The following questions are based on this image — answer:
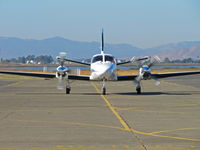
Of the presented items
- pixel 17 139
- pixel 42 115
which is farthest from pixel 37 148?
pixel 42 115

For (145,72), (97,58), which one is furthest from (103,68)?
(145,72)

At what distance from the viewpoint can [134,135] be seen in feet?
41.0

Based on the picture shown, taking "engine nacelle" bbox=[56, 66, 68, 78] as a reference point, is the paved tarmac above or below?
below

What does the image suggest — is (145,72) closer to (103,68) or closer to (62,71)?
(103,68)

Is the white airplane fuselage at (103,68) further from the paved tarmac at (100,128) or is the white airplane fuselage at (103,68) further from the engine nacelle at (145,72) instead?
the paved tarmac at (100,128)

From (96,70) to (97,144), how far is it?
62.3ft

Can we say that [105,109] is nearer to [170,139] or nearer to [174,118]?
[174,118]

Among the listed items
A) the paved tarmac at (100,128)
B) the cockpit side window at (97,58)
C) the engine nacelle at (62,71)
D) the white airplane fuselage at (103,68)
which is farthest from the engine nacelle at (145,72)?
the paved tarmac at (100,128)

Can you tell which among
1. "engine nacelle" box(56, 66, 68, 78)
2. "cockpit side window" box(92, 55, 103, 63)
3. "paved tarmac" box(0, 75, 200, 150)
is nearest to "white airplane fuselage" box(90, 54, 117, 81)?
"cockpit side window" box(92, 55, 103, 63)

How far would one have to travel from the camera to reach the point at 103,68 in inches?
1156

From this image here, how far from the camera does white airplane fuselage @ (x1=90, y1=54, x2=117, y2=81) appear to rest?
2941 cm

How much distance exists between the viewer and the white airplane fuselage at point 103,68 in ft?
96.5

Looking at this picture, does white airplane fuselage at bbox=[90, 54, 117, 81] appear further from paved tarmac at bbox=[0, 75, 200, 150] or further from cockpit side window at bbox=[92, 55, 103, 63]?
paved tarmac at bbox=[0, 75, 200, 150]

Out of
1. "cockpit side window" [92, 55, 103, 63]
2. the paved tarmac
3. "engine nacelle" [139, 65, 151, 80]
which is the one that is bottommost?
the paved tarmac
